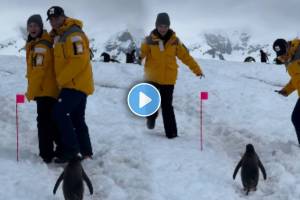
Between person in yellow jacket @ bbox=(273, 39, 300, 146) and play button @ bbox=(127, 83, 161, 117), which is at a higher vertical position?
person in yellow jacket @ bbox=(273, 39, 300, 146)

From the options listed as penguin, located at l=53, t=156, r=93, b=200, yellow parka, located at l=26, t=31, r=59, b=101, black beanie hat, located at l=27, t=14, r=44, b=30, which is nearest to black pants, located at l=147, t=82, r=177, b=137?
yellow parka, located at l=26, t=31, r=59, b=101

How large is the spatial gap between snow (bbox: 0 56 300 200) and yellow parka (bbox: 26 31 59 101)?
993 mm

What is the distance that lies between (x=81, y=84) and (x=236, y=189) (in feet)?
8.04

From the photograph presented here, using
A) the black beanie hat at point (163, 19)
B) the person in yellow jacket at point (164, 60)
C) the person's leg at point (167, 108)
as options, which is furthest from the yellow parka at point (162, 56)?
the black beanie hat at point (163, 19)

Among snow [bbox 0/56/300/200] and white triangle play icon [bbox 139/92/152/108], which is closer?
snow [bbox 0/56/300/200]

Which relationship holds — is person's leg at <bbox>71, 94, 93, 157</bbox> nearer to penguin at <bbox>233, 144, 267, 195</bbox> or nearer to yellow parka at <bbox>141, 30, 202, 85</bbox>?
yellow parka at <bbox>141, 30, 202, 85</bbox>

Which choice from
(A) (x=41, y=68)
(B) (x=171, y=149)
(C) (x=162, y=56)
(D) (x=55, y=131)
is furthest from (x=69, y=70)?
(C) (x=162, y=56)

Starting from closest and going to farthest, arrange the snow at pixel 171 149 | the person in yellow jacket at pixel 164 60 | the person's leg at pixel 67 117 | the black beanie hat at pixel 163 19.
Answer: the snow at pixel 171 149 < the person's leg at pixel 67 117 < the black beanie hat at pixel 163 19 < the person in yellow jacket at pixel 164 60

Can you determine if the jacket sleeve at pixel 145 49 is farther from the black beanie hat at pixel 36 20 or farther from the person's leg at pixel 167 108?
the black beanie hat at pixel 36 20

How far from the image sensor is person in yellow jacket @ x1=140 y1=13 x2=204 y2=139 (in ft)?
29.1

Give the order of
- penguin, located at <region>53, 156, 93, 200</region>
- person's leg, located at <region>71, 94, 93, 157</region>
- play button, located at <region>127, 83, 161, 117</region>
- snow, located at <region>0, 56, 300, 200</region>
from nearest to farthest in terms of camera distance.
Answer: penguin, located at <region>53, 156, 93, 200</region>
snow, located at <region>0, 56, 300, 200</region>
person's leg, located at <region>71, 94, 93, 157</region>
play button, located at <region>127, 83, 161, 117</region>

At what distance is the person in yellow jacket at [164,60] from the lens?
8867 millimetres

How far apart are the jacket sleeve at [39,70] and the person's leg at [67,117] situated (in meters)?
0.38

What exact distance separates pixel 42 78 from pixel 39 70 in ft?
0.38
